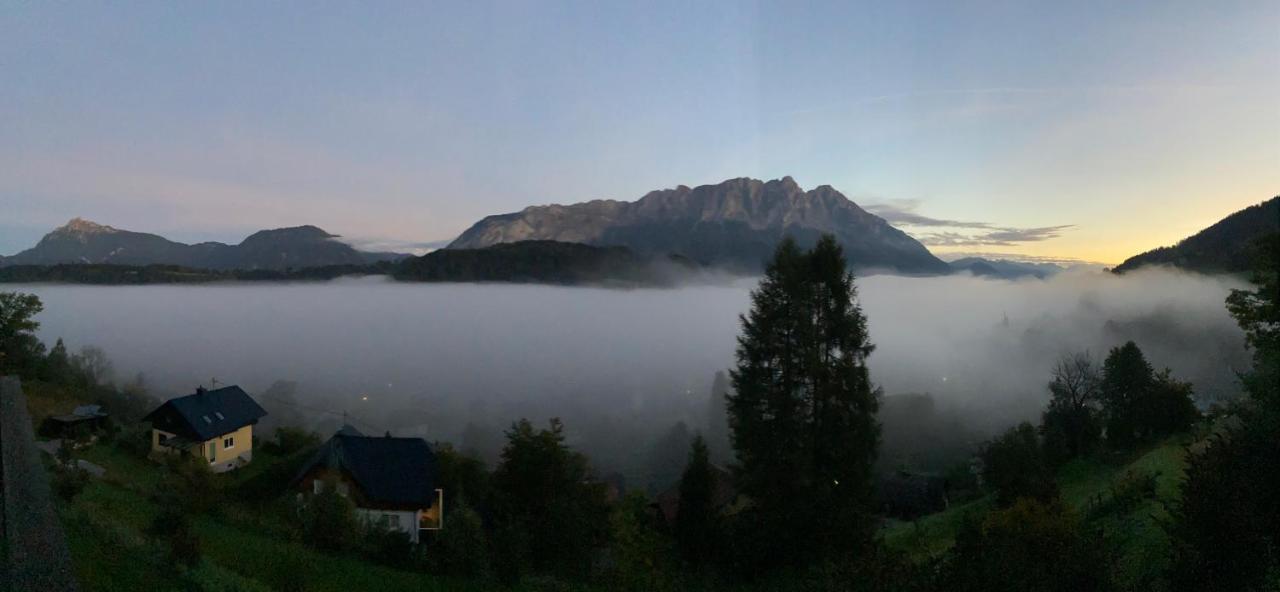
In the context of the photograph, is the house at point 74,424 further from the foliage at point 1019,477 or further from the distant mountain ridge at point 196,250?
the distant mountain ridge at point 196,250

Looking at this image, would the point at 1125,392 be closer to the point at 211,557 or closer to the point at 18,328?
the point at 211,557

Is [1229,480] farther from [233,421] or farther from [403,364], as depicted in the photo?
[403,364]

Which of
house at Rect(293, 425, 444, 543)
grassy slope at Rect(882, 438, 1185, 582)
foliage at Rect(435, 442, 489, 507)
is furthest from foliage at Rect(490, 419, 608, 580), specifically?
grassy slope at Rect(882, 438, 1185, 582)

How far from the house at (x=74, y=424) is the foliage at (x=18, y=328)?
959 cm

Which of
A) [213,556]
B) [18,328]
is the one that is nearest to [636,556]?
[213,556]

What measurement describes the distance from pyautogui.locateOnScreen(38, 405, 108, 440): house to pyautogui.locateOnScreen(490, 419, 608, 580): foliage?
82.4 feet

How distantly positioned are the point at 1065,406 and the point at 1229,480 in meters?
37.6

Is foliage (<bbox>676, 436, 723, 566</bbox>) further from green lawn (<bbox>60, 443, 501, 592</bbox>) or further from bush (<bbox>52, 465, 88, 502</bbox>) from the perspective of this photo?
bush (<bbox>52, 465, 88, 502</bbox>)

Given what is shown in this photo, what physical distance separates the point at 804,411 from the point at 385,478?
19531 mm

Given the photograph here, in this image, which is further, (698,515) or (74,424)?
(74,424)

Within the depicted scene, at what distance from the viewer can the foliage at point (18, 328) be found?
40.1 m

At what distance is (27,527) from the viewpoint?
6395 millimetres

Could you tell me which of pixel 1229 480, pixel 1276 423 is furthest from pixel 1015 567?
pixel 1276 423

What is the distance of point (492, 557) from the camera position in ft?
53.4
